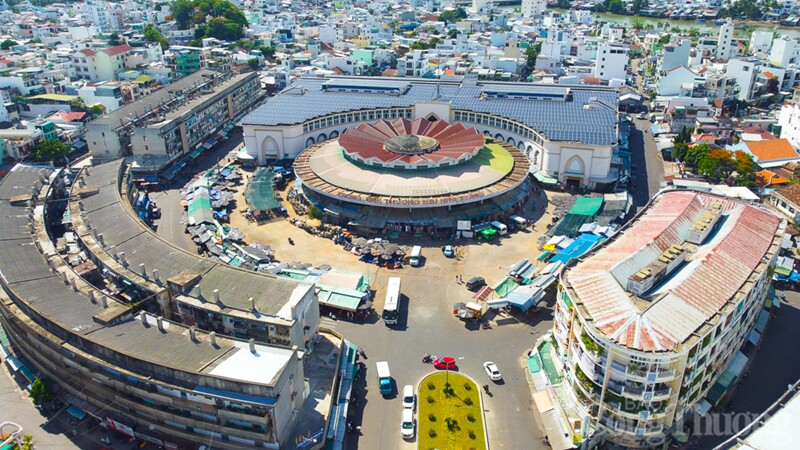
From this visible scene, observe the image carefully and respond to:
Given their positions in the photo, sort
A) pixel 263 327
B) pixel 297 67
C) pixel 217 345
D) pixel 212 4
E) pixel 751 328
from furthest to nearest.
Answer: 1. pixel 212 4
2. pixel 297 67
3. pixel 751 328
4. pixel 263 327
5. pixel 217 345

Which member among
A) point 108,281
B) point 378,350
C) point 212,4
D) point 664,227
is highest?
point 212,4

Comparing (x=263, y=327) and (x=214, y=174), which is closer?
(x=263, y=327)

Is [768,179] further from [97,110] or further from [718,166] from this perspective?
[97,110]

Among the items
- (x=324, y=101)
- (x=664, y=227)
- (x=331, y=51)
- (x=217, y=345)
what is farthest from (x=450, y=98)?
(x=331, y=51)

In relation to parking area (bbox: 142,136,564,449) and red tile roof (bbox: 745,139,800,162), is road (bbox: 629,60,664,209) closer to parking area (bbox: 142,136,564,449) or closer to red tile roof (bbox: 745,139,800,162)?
red tile roof (bbox: 745,139,800,162)

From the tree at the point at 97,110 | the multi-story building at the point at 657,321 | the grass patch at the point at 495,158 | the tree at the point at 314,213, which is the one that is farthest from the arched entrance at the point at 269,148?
the multi-story building at the point at 657,321

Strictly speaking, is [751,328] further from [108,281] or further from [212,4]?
[212,4]
